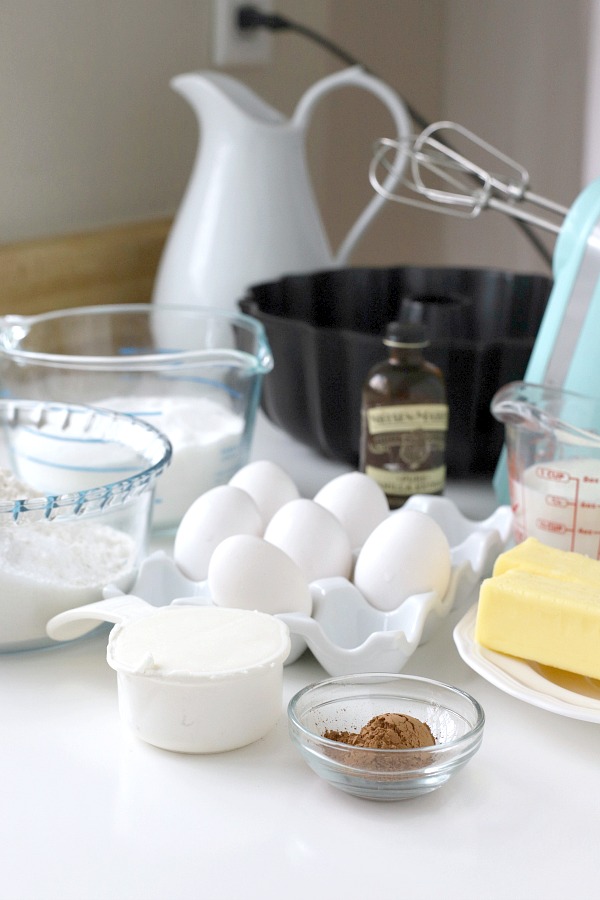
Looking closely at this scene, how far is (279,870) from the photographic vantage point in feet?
1.38

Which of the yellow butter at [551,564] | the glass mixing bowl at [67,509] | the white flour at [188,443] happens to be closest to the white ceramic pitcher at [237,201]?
the white flour at [188,443]

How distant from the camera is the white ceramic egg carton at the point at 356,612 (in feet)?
1.81

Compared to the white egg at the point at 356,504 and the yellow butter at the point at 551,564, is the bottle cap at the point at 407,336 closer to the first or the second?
the white egg at the point at 356,504

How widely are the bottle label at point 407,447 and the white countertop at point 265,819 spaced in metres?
0.25

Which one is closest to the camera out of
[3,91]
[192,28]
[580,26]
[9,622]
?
[9,622]

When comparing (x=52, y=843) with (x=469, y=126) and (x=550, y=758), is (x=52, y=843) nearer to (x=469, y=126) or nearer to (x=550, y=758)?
(x=550, y=758)

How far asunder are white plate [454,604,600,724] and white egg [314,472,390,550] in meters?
0.13

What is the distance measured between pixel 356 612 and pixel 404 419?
0.21 metres

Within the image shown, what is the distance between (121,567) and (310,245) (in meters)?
0.59

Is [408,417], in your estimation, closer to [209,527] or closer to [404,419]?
[404,419]

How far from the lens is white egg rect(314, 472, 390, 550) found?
2.26 feet

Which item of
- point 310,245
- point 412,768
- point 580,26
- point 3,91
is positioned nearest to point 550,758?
point 412,768

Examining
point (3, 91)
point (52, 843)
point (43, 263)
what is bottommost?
point (52, 843)

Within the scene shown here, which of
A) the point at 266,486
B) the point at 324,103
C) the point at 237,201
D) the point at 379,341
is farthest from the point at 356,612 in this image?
the point at 324,103
